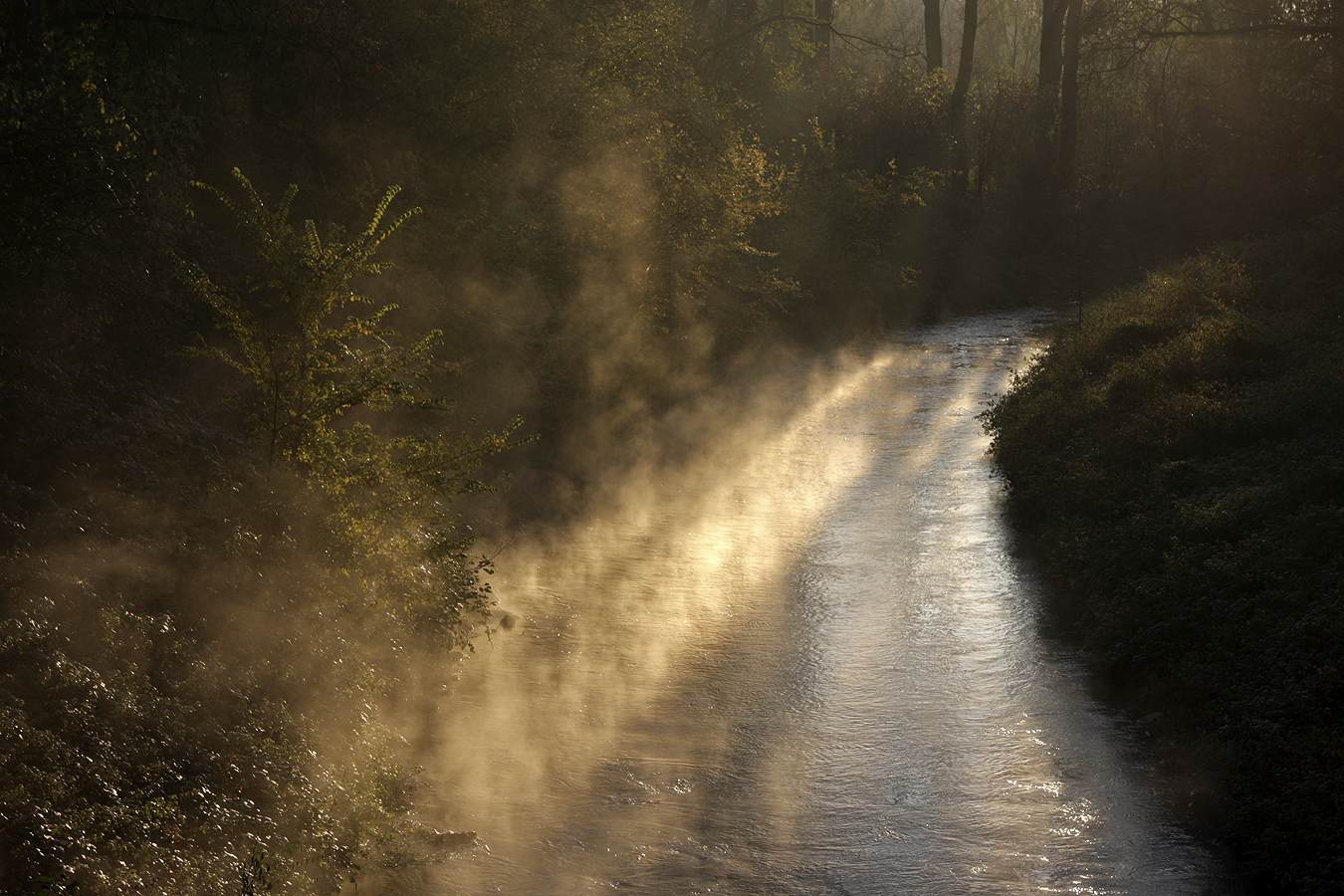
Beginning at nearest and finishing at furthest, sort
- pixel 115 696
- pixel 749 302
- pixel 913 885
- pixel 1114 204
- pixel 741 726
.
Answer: pixel 115 696
pixel 913 885
pixel 741 726
pixel 749 302
pixel 1114 204

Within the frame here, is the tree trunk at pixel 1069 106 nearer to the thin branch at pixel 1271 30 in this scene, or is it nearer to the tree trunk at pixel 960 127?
the tree trunk at pixel 960 127

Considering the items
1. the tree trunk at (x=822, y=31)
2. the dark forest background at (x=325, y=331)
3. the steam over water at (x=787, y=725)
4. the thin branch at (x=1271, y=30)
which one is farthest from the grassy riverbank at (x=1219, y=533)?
the tree trunk at (x=822, y=31)

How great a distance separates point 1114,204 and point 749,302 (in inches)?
752

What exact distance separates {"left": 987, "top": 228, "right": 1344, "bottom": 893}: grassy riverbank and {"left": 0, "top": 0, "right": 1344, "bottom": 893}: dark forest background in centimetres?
95

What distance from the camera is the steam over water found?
6.99 meters

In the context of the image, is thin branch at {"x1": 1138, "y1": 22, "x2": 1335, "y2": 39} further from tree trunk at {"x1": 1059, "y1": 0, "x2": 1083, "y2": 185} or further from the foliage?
tree trunk at {"x1": 1059, "y1": 0, "x2": 1083, "y2": 185}

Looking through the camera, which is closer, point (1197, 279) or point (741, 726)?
point (741, 726)

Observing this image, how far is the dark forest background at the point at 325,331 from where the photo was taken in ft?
21.2

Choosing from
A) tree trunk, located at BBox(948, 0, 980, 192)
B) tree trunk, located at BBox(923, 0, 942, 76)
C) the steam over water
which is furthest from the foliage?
tree trunk, located at BBox(923, 0, 942, 76)

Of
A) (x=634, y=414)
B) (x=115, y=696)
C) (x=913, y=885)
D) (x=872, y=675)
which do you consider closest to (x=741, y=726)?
(x=872, y=675)

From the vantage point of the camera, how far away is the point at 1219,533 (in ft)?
33.5

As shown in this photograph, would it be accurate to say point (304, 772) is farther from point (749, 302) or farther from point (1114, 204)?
point (1114, 204)

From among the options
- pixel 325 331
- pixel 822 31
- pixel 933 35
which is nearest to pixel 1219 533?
pixel 325 331

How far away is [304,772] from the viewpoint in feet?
22.7
